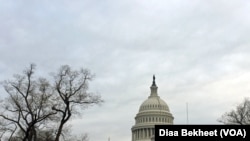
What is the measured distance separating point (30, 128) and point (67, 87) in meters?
4.43

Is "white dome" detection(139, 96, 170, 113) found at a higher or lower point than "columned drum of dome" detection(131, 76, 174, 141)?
higher

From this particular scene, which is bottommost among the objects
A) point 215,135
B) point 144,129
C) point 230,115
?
point 215,135

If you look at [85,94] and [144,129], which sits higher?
[144,129]

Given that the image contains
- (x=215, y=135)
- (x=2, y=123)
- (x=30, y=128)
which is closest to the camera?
(x=215, y=135)

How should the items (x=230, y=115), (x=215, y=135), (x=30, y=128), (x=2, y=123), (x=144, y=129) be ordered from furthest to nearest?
(x=144, y=129), (x=230, y=115), (x=2, y=123), (x=30, y=128), (x=215, y=135)

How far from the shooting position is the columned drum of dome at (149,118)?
521ft

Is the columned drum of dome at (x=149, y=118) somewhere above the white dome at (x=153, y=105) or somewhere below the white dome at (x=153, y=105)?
below

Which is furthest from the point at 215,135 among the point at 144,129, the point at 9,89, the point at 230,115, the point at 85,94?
the point at 144,129

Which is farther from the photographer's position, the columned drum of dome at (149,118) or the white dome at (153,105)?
the white dome at (153,105)

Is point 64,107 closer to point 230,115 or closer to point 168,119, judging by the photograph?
point 230,115

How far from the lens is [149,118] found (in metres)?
162

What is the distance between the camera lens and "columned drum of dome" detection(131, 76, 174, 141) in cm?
15875

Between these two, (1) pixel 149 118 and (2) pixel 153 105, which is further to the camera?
(2) pixel 153 105

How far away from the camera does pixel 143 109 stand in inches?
6540
